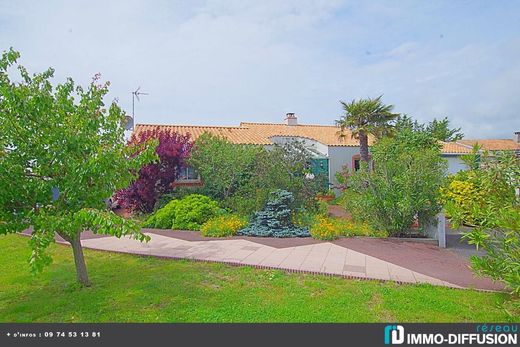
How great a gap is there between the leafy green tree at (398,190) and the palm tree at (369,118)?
847 centimetres

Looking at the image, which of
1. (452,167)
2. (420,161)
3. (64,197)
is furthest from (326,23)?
(452,167)

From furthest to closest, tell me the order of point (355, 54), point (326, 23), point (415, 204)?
point (355, 54), point (326, 23), point (415, 204)

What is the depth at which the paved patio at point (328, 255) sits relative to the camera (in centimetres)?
674

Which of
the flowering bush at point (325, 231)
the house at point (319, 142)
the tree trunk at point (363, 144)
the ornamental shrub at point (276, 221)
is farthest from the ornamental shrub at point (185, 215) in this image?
the tree trunk at point (363, 144)

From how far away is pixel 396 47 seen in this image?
1157 cm

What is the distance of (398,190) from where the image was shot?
1017 centimetres

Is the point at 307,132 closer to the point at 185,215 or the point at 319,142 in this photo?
the point at 319,142

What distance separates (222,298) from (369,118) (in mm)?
17048

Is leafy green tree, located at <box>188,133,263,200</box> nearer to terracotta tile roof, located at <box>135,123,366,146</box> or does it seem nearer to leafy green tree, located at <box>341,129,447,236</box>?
terracotta tile roof, located at <box>135,123,366,146</box>

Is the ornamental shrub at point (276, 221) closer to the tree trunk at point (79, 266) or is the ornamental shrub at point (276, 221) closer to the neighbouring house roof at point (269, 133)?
the tree trunk at point (79, 266)

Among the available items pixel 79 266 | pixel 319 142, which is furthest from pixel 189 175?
pixel 79 266
